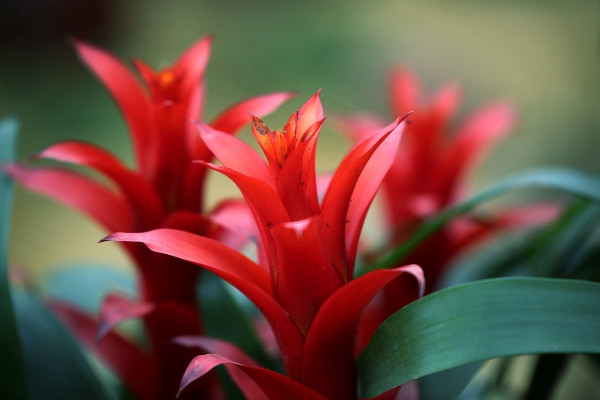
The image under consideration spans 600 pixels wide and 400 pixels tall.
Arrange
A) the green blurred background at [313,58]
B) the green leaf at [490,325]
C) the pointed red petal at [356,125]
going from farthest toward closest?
1. the green blurred background at [313,58]
2. the pointed red petal at [356,125]
3. the green leaf at [490,325]

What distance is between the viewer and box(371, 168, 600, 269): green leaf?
640 mm

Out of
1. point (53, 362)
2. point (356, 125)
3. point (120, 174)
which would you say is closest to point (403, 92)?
point (356, 125)

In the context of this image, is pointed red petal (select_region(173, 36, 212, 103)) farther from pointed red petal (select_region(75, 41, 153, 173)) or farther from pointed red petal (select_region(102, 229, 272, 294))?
pointed red petal (select_region(102, 229, 272, 294))

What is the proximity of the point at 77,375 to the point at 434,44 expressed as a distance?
273 centimetres

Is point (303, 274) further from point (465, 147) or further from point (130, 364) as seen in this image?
point (465, 147)

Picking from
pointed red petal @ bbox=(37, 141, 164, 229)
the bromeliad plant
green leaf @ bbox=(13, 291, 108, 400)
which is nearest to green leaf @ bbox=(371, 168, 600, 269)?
the bromeliad plant

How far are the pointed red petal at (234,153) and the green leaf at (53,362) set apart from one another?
334 millimetres

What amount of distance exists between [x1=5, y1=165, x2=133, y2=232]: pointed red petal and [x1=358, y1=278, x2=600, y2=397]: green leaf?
344 millimetres

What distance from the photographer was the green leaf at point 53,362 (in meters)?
0.70

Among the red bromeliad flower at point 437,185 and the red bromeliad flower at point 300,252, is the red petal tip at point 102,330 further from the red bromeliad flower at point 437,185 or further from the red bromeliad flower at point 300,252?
the red bromeliad flower at point 437,185

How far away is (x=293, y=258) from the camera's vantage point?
1.60ft

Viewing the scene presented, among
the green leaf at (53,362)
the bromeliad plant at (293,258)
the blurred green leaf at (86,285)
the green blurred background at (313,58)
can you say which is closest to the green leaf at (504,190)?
the bromeliad plant at (293,258)

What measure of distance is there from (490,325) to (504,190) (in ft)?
0.90

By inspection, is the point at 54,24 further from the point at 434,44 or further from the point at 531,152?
the point at 531,152
